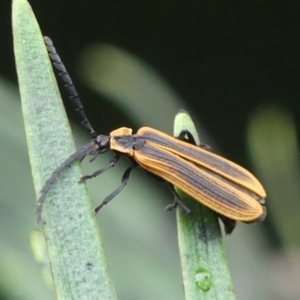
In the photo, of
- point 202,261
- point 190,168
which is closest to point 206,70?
point 190,168

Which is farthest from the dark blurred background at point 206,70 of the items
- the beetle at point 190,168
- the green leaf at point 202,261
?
the green leaf at point 202,261

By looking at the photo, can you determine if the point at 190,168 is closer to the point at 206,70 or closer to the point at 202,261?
the point at 202,261

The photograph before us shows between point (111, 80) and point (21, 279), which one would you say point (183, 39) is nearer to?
point (111, 80)

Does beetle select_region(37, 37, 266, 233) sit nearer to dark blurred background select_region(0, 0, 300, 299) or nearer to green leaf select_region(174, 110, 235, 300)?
green leaf select_region(174, 110, 235, 300)

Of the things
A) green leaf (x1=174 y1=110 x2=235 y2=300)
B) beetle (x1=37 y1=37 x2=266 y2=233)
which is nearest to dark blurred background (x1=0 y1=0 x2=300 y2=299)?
beetle (x1=37 y1=37 x2=266 y2=233)

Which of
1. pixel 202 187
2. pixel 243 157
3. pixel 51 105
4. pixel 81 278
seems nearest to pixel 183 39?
pixel 243 157
